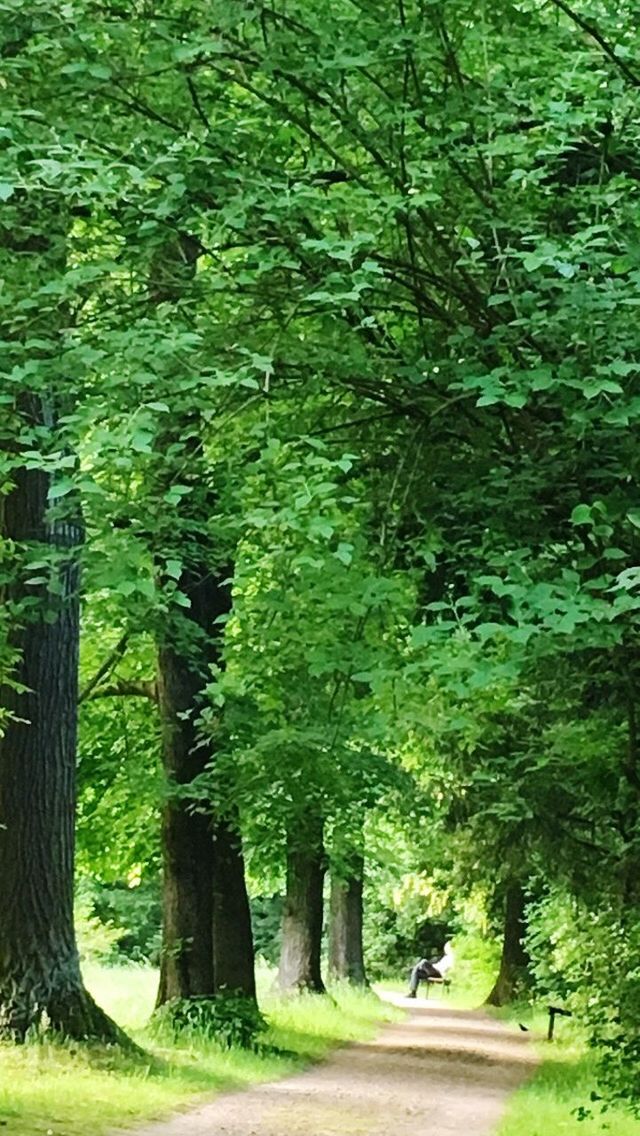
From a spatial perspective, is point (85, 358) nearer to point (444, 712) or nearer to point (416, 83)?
point (416, 83)

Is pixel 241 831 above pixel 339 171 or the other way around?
the other way around

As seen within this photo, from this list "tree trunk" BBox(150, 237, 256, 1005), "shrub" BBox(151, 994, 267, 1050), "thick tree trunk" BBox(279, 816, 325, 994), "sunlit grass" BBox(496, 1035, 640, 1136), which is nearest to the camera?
"sunlit grass" BBox(496, 1035, 640, 1136)

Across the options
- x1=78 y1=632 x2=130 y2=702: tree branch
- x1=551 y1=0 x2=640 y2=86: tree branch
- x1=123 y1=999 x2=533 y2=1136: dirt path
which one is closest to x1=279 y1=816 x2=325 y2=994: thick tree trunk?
x1=123 y1=999 x2=533 y2=1136: dirt path

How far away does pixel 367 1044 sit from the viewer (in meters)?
18.7

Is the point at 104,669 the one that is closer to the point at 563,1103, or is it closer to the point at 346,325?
the point at 563,1103

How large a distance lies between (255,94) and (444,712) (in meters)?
3.17

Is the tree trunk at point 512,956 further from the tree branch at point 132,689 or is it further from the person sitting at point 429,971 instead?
the tree branch at point 132,689

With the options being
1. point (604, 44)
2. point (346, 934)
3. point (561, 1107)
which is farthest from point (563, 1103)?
point (346, 934)

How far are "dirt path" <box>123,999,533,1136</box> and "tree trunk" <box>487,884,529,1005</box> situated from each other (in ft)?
26.0

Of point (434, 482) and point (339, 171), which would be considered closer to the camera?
point (339, 171)

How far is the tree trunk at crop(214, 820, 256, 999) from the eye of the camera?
16.3 metres

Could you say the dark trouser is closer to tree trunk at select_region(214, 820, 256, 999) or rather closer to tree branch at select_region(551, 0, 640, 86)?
tree trunk at select_region(214, 820, 256, 999)

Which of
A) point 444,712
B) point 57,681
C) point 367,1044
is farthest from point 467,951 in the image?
point 444,712

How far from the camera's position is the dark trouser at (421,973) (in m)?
38.7
